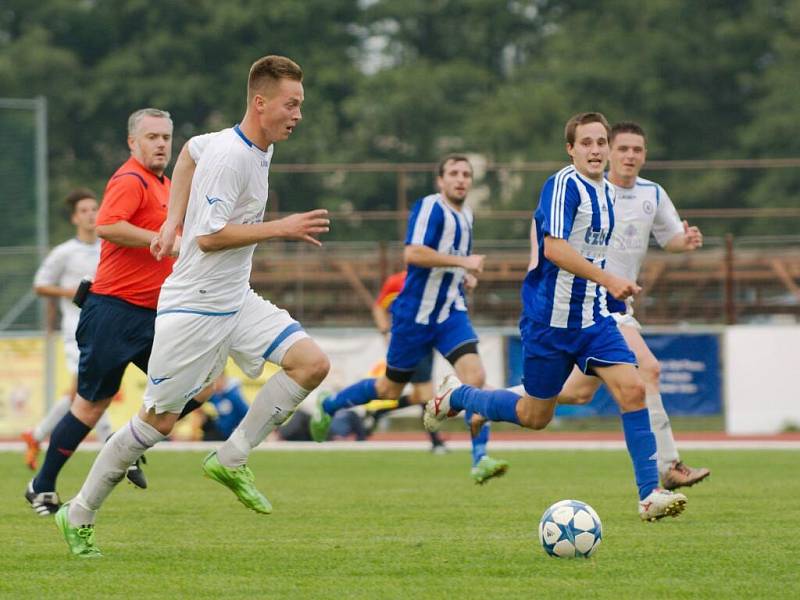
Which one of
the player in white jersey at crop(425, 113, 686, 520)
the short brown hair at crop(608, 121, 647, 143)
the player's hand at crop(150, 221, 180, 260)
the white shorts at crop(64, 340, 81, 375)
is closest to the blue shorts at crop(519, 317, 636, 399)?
the player in white jersey at crop(425, 113, 686, 520)

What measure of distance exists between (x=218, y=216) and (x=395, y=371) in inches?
200

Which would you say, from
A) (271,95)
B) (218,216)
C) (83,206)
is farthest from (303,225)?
(83,206)

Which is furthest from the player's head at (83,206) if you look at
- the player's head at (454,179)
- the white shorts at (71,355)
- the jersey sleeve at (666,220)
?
the jersey sleeve at (666,220)

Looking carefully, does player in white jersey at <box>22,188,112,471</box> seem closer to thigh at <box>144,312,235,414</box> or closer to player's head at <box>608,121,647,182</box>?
player's head at <box>608,121,647,182</box>

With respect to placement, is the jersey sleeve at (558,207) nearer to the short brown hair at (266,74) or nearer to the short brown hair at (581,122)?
the short brown hair at (581,122)

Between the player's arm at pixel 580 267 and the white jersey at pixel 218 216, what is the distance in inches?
62.2

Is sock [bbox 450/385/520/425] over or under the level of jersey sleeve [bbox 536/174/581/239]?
under

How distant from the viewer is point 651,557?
680 centimetres

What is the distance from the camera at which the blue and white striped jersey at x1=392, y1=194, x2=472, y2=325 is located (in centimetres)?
1169

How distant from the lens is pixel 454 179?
11.8m

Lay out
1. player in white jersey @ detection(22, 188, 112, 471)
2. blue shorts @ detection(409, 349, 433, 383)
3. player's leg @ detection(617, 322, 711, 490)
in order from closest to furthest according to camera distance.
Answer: player's leg @ detection(617, 322, 711, 490)
player in white jersey @ detection(22, 188, 112, 471)
blue shorts @ detection(409, 349, 433, 383)

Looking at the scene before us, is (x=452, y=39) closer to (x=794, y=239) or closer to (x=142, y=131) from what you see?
(x=794, y=239)

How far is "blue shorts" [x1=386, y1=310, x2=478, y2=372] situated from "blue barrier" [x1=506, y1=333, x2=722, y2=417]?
6714 mm

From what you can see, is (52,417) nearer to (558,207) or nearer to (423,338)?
(423,338)
